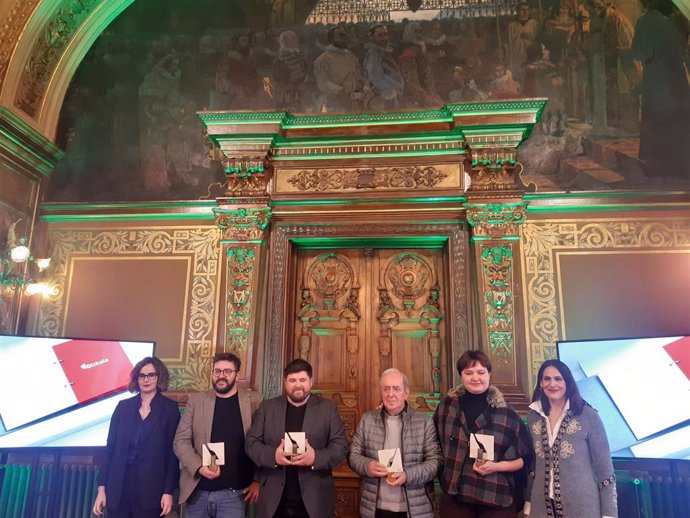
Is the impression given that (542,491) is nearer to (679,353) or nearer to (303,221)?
(679,353)

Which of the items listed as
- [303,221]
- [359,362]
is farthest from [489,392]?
[303,221]

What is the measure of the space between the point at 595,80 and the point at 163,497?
5.35 metres

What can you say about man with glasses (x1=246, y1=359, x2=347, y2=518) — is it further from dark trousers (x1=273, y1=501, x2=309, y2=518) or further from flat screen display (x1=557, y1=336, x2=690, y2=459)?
flat screen display (x1=557, y1=336, x2=690, y2=459)

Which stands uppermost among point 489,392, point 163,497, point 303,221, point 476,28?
point 476,28

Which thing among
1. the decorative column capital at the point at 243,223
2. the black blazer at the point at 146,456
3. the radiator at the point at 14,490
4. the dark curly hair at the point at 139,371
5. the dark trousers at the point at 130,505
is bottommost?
the radiator at the point at 14,490

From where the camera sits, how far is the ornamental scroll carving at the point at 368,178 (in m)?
5.10

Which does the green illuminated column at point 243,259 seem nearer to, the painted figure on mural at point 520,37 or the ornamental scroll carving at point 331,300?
the ornamental scroll carving at point 331,300

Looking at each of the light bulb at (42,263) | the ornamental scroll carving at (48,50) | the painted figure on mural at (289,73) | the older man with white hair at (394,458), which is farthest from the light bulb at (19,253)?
the older man with white hair at (394,458)

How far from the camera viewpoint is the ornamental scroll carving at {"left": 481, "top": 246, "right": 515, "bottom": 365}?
4.61 meters

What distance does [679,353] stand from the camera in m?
3.95

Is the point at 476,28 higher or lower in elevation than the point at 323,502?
higher

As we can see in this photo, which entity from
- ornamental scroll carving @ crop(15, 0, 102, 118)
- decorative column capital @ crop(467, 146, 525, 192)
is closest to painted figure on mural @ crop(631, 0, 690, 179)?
decorative column capital @ crop(467, 146, 525, 192)

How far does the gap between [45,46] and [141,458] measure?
466 centimetres

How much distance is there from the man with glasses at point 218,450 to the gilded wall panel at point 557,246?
2700 mm
